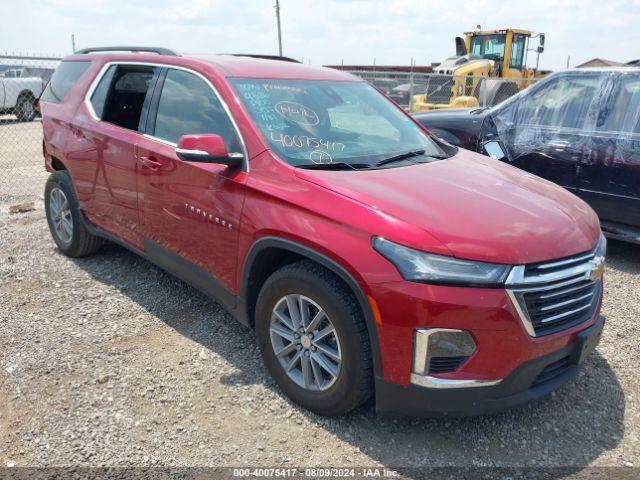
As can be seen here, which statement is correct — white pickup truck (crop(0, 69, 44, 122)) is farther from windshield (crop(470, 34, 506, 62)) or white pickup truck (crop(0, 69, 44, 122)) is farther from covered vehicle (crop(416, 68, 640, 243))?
covered vehicle (crop(416, 68, 640, 243))

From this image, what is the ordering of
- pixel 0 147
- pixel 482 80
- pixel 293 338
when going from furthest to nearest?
pixel 482 80 < pixel 0 147 < pixel 293 338

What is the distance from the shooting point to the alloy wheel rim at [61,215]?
16.4 feet

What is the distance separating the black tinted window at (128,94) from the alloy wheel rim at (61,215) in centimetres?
106

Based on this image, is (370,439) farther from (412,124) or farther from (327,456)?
(412,124)

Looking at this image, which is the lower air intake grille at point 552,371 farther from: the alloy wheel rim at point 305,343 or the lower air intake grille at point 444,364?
the alloy wheel rim at point 305,343

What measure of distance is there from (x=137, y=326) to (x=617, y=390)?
3.10 m

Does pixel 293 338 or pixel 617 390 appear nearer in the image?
pixel 293 338

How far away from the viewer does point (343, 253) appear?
101 inches

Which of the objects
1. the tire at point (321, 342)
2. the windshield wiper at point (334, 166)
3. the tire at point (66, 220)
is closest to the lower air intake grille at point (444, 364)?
the tire at point (321, 342)

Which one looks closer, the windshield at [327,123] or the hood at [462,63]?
the windshield at [327,123]

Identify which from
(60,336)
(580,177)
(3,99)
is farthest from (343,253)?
(3,99)

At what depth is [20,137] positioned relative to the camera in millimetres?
14398

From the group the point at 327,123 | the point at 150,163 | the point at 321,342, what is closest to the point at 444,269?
the point at 321,342

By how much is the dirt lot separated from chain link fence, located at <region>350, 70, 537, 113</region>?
32.7ft
